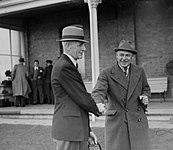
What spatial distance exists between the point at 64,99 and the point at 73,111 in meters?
0.12

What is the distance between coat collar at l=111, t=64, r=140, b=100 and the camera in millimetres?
3098

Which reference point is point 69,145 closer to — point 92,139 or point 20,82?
point 92,139

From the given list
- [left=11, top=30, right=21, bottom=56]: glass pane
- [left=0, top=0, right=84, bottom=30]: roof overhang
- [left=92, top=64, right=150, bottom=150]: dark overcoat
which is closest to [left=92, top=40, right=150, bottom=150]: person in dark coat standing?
[left=92, top=64, right=150, bottom=150]: dark overcoat

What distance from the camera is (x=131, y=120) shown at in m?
3.06

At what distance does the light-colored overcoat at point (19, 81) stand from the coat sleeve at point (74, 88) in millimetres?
8235

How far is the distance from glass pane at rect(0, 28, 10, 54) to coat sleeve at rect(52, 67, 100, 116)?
33.9ft

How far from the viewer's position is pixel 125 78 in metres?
3.13

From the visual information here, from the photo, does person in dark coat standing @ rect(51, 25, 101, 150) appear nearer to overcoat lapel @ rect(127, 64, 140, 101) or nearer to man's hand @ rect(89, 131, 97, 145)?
man's hand @ rect(89, 131, 97, 145)

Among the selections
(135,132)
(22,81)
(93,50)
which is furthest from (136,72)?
(22,81)

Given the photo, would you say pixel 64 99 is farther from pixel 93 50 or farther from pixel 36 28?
pixel 36 28

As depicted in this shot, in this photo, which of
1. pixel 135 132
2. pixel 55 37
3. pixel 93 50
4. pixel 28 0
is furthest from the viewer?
pixel 55 37

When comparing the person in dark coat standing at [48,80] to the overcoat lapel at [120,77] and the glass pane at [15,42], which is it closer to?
the glass pane at [15,42]

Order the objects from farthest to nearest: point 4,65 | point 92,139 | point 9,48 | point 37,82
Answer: point 9,48, point 4,65, point 37,82, point 92,139

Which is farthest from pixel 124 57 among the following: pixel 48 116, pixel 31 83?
pixel 31 83
